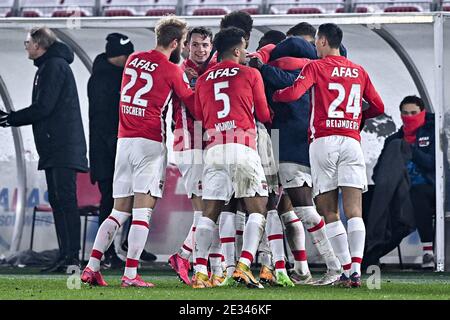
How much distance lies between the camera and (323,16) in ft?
41.2

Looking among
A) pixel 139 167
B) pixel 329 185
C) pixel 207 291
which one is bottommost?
pixel 207 291

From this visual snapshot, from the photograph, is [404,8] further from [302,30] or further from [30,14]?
[302,30]

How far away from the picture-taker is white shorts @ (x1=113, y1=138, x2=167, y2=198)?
9695 mm

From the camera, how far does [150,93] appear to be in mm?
9750

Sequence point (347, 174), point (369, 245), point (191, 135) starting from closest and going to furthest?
point (347, 174), point (191, 135), point (369, 245)

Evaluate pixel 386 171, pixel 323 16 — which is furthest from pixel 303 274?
pixel 323 16

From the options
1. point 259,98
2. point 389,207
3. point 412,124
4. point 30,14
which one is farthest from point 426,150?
point 30,14

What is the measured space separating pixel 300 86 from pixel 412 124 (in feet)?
11.0

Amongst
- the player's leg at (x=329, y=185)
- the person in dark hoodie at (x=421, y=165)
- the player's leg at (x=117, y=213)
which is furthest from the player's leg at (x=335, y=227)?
the person in dark hoodie at (x=421, y=165)

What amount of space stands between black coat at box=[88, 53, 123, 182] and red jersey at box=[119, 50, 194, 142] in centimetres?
321

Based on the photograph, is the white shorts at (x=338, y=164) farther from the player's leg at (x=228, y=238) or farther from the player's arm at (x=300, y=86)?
the player's leg at (x=228, y=238)
